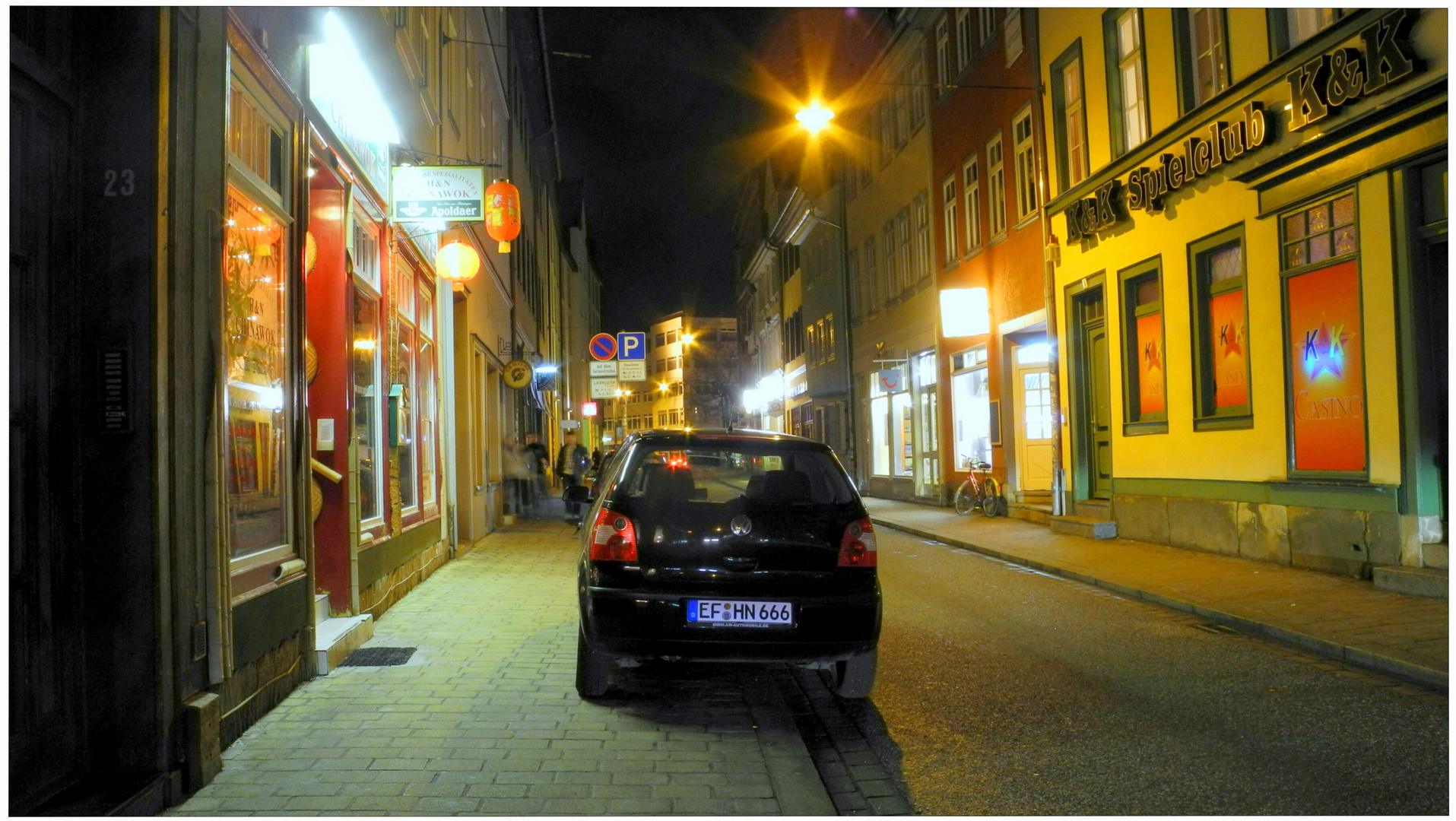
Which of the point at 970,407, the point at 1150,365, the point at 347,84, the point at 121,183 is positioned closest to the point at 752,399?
the point at 970,407

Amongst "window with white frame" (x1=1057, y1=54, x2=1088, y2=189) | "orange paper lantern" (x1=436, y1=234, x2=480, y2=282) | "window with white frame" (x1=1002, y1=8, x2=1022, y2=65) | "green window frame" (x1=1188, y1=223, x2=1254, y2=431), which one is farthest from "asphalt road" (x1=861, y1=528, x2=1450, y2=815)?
"window with white frame" (x1=1002, y1=8, x2=1022, y2=65)

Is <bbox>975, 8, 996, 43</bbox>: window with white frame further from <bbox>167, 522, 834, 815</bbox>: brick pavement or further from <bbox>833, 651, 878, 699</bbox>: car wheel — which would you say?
<bbox>833, 651, 878, 699</bbox>: car wheel

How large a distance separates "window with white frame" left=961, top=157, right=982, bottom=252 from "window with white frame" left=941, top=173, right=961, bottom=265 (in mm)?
444

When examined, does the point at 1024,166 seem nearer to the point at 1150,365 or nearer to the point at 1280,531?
the point at 1150,365

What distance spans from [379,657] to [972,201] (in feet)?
54.2

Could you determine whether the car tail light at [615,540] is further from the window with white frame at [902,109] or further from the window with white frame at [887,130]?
the window with white frame at [887,130]

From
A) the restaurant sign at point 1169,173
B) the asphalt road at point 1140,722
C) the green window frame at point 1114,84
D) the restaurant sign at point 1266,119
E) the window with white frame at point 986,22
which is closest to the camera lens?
the asphalt road at point 1140,722

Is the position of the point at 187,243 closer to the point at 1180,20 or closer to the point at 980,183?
the point at 1180,20

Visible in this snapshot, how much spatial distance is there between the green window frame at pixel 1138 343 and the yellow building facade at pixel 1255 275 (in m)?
0.03

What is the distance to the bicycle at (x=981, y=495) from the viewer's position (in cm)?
1928

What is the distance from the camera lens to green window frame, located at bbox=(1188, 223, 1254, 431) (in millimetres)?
12281

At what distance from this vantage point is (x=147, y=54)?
4.50m

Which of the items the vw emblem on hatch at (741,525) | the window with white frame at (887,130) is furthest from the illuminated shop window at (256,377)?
the window with white frame at (887,130)

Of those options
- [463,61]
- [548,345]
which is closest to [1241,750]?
[463,61]
